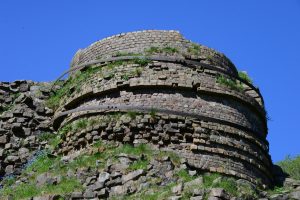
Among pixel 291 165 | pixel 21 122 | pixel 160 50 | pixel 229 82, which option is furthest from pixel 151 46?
pixel 291 165

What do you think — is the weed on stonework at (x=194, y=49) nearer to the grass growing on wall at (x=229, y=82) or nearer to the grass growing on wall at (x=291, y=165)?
the grass growing on wall at (x=229, y=82)

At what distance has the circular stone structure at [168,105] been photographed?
1340cm

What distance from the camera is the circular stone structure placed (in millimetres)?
13398

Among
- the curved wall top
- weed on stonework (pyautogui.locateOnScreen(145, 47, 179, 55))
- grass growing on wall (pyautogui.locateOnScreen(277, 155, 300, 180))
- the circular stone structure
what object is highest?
grass growing on wall (pyautogui.locateOnScreen(277, 155, 300, 180))

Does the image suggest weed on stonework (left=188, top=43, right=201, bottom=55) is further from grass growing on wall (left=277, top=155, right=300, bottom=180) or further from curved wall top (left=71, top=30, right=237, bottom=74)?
grass growing on wall (left=277, top=155, right=300, bottom=180)

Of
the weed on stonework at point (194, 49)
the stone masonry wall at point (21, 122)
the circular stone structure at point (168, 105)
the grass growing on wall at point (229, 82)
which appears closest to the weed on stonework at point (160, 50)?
the circular stone structure at point (168, 105)

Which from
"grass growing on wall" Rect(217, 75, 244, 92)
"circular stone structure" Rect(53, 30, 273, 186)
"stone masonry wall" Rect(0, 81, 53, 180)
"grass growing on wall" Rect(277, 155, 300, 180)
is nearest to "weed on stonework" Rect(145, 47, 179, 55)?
"circular stone structure" Rect(53, 30, 273, 186)

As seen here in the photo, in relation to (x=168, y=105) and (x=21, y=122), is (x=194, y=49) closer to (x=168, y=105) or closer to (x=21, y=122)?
(x=168, y=105)

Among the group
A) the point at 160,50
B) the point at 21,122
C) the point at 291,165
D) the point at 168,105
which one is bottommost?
the point at 168,105

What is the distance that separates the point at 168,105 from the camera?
541 inches

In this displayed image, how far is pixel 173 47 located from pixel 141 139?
110 inches

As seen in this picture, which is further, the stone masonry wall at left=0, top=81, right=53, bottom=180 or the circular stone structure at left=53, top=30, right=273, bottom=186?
the stone masonry wall at left=0, top=81, right=53, bottom=180

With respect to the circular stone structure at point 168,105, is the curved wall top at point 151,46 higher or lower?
higher

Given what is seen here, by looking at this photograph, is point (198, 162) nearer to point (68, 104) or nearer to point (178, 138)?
point (178, 138)
